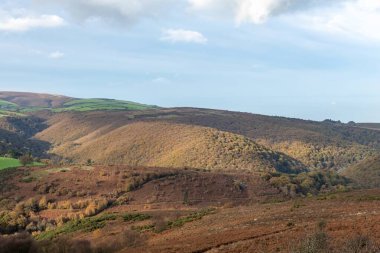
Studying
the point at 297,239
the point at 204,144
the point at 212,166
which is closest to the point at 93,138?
the point at 204,144

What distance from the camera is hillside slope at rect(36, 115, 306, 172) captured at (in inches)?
4658

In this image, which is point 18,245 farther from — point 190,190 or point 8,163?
point 8,163

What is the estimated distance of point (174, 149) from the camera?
12938cm

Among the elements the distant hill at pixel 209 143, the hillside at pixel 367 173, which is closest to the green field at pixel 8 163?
the distant hill at pixel 209 143

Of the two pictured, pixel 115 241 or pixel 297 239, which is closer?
pixel 297 239

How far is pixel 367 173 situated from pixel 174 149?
51.2 meters

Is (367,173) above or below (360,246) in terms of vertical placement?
below

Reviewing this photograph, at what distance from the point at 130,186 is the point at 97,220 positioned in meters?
20.9

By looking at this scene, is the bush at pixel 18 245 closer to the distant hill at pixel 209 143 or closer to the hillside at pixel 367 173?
the hillside at pixel 367 173

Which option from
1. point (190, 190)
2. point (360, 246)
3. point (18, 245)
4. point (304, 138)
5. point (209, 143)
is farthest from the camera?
point (304, 138)

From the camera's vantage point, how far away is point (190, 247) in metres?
26.7

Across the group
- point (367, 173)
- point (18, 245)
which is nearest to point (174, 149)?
point (367, 173)

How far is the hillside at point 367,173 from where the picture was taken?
99.8 meters

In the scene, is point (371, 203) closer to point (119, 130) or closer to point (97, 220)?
point (97, 220)
